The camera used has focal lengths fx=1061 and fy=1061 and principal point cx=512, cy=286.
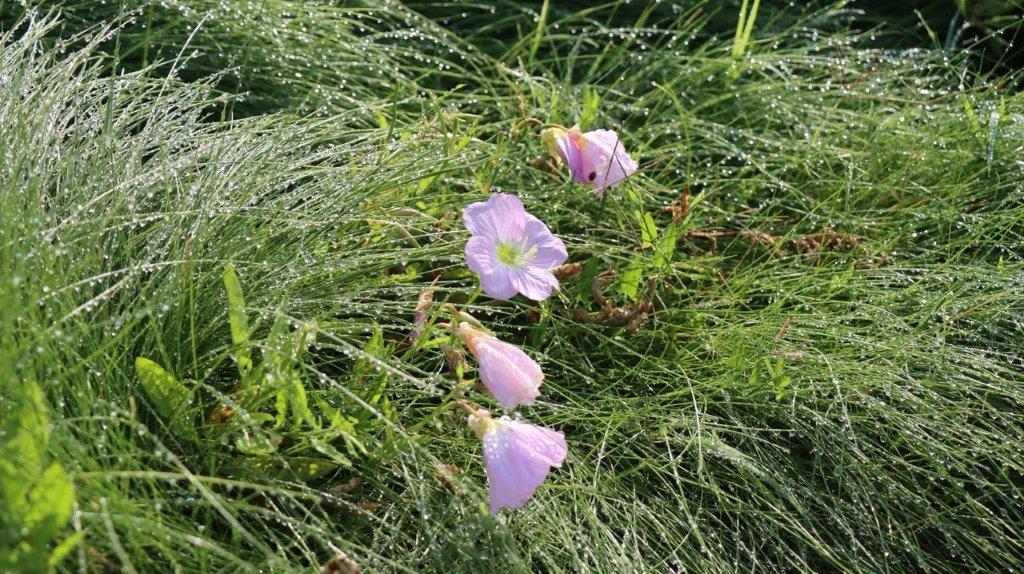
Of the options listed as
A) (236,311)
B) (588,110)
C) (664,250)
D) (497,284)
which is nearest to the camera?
(236,311)

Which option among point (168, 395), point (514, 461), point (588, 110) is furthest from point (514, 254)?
point (588, 110)

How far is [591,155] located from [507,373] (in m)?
0.45

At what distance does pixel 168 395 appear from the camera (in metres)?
1.06

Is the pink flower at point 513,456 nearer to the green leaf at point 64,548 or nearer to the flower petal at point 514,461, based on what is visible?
the flower petal at point 514,461

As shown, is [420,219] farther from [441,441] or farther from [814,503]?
[814,503]

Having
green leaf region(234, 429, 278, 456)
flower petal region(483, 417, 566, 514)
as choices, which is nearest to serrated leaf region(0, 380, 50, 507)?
green leaf region(234, 429, 278, 456)

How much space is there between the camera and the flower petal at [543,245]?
4.16 ft

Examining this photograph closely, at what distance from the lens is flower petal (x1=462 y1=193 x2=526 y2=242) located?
123 cm

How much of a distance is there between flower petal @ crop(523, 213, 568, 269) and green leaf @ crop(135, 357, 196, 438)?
43 centimetres

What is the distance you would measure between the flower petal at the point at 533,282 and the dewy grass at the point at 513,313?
79 millimetres

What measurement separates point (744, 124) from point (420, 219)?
780 millimetres

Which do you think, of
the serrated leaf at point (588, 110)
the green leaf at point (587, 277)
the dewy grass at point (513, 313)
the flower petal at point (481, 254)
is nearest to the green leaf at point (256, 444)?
the dewy grass at point (513, 313)

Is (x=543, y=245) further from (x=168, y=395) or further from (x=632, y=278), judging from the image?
(x=168, y=395)

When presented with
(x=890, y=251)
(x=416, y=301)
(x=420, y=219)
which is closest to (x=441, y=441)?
(x=416, y=301)
